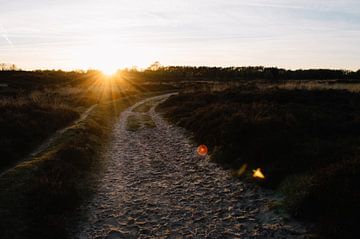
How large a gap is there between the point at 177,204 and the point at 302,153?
17.6ft

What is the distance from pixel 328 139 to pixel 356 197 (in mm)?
7012

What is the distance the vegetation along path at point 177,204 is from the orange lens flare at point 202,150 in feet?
1.29

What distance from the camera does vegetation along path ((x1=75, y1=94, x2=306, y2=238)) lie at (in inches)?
337

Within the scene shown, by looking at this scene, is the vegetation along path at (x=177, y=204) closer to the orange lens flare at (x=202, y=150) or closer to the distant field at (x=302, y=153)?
the orange lens flare at (x=202, y=150)

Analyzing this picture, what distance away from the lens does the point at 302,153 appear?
11977 millimetres

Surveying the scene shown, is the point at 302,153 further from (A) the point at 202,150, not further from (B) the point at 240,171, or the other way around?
(A) the point at 202,150

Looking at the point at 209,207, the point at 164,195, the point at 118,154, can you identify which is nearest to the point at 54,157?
the point at 118,154

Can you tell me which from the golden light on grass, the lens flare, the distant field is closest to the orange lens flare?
the distant field

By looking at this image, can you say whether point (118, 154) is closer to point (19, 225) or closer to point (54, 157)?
point (54, 157)

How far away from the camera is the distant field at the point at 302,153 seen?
803cm

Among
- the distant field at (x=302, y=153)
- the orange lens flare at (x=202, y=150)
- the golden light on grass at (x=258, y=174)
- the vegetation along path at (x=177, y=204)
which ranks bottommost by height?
the vegetation along path at (x=177, y=204)

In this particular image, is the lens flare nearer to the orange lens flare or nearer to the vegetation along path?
the vegetation along path

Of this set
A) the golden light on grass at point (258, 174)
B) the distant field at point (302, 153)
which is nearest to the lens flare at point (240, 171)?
the distant field at point (302, 153)

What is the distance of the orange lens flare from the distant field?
37 centimetres
